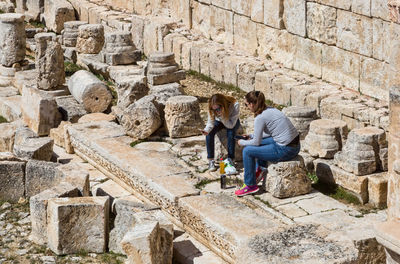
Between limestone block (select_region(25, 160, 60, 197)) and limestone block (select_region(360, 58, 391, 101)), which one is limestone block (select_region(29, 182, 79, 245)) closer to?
limestone block (select_region(25, 160, 60, 197))

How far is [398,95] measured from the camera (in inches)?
269

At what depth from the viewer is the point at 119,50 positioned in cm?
1758

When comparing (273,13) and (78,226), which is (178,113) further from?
(273,13)

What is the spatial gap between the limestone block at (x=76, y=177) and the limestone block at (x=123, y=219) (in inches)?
32.7

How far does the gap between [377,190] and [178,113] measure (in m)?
3.67

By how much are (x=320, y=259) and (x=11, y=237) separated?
4961mm

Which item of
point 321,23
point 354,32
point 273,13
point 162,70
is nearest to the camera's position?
point 354,32

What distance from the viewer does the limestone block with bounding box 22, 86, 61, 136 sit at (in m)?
14.6

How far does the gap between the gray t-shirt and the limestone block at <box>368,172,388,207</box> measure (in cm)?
111

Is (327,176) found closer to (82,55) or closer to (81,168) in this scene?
(81,168)

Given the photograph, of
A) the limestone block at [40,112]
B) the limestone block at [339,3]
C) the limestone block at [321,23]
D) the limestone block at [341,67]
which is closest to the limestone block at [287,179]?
the limestone block at [341,67]

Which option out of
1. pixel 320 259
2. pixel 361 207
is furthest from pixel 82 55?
pixel 320 259

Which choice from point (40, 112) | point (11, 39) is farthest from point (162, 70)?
point (11, 39)

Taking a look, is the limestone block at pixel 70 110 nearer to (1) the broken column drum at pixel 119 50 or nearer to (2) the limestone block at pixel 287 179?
(1) the broken column drum at pixel 119 50
